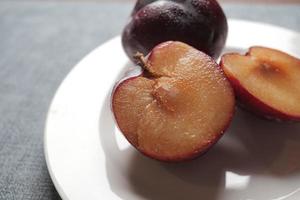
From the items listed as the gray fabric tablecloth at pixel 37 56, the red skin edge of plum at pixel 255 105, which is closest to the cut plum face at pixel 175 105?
the red skin edge of plum at pixel 255 105

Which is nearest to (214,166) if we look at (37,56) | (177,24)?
(177,24)

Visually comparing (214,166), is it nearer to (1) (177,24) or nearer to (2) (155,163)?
(2) (155,163)

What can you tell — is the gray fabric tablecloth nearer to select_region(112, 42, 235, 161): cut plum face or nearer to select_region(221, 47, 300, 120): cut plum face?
select_region(112, 42, 235, 161): cut plum face

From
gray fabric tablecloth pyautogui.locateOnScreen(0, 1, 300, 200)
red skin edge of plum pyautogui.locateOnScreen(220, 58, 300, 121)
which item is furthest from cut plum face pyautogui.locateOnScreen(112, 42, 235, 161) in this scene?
gray fabric tablecloth pyautogui.locateOnScreen(0, 1, 300, 200)

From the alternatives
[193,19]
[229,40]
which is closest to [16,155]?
[193,19]

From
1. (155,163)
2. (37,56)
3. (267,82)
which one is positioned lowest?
(37,56)

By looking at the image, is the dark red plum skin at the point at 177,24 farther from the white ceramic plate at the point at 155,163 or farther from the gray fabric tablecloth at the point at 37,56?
the gray fabric tablecloth at the point at 37,56

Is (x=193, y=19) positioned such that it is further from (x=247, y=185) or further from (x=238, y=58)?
(x=247, y=185)
